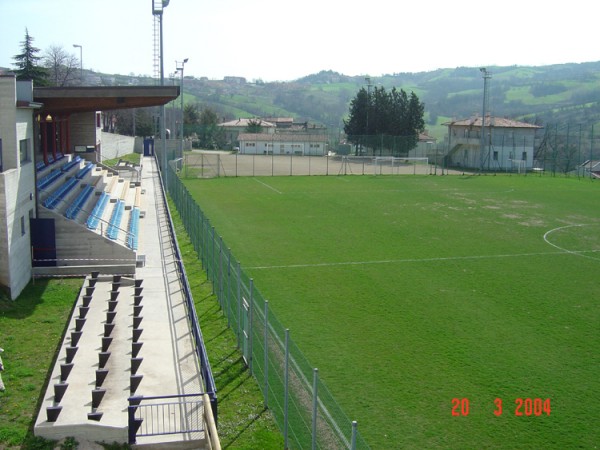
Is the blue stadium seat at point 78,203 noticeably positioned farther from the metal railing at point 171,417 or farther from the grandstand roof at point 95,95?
the metal railing at point 171,417

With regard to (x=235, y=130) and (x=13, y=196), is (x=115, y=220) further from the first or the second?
(x=235, y=130)

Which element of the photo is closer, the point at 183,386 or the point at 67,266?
the point at 183,386

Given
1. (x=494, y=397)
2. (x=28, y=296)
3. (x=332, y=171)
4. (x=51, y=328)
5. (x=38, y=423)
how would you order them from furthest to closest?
(x=332, y=171) < (x=28, y=296) < (x=51, y=328) < (x=494, y=397) < (x=38, y=423)

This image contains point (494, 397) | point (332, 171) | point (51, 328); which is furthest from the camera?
point (332, 171)

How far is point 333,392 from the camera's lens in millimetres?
11820

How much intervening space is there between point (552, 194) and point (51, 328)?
36.4 metres

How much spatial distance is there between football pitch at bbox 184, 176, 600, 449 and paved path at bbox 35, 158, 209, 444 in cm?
257

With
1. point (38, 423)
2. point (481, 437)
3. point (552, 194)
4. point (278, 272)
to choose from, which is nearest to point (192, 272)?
point (278, 272)

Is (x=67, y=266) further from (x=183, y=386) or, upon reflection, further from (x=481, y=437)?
(x=481, y=437)

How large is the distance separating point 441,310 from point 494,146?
57.3 metres

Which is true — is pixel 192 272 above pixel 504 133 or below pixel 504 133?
below

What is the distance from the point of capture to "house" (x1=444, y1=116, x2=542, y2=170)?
69750 millimetres

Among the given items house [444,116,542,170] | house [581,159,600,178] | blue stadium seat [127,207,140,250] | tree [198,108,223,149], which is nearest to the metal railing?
blue stadium seat [127,207,140,250]

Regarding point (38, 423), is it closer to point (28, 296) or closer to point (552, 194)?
point (28, 296)
